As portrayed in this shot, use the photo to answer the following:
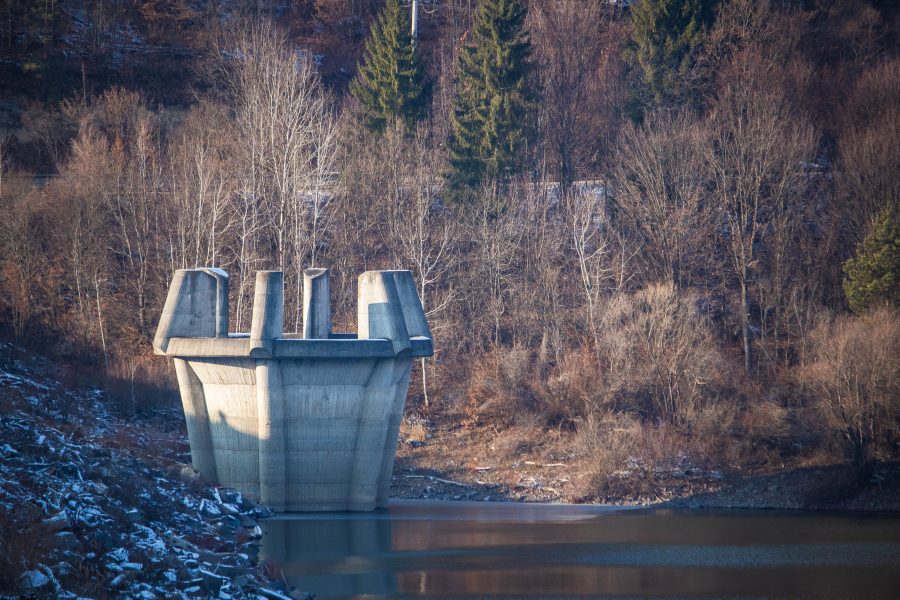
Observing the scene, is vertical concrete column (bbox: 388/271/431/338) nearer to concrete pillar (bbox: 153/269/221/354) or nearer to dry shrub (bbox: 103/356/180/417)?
concrete pillar (bbox: 153/269/221/354)

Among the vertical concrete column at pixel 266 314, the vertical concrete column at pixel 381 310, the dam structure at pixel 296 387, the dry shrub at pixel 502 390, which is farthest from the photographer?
the dry shrub at pixel 502 390

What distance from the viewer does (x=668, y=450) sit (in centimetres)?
3744

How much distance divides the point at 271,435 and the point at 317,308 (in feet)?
13.5

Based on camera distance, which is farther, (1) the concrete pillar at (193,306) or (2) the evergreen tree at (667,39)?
(2) the evergreen tree at (667,39)

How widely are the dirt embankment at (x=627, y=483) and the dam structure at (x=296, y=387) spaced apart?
4.53 meters

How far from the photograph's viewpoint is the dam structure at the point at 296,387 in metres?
31.2

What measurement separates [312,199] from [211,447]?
63.0 feet

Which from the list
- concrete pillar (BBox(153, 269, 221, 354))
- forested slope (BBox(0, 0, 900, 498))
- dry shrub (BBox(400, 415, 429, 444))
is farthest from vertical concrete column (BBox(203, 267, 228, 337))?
forested slope (BBox(0, 0, 900, 498))

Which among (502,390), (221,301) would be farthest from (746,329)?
(221,301)

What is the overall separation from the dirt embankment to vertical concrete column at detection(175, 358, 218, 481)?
6.83 m

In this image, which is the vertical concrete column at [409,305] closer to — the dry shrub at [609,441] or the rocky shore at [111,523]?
the rocky shore at [111,523]

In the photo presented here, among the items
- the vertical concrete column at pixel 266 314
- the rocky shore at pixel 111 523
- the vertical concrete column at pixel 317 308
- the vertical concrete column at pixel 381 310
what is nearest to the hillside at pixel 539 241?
the rocky shore at pixel 111 523

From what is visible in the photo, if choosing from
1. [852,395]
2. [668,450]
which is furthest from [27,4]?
[852,395]

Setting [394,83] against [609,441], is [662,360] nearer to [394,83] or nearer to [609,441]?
[609,441]
